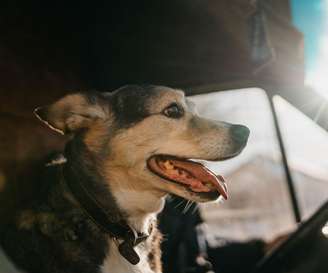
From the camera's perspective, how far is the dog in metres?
2.18

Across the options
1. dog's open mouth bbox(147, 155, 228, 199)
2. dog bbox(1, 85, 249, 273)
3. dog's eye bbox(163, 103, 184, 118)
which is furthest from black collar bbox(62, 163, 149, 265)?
dog's eye bbox(163, 103, 184, 118)

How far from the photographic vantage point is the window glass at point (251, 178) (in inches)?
110

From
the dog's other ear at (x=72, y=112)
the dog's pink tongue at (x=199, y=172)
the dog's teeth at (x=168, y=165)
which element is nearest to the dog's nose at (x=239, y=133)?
the dog's pink tongue at (x=199, y=172)

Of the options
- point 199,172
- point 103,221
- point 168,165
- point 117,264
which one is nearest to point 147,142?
point 168,165

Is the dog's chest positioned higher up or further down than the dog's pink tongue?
further down

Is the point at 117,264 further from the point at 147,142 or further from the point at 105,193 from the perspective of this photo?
the point at 147,142

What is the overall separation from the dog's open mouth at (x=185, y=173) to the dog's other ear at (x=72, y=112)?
345 millimetres

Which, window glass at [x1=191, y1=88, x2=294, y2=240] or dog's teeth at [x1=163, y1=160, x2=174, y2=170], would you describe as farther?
window glass at [x1=191, y1=88, x2=294, y2=240]

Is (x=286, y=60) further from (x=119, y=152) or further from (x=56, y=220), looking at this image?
(x=56, y=220)

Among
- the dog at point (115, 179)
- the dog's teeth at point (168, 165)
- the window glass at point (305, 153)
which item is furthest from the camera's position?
the window glass at point (305, 153)

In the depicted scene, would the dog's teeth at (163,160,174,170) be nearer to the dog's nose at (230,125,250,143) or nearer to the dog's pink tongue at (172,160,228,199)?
the dog's pink tongue at (172,160,228,199)

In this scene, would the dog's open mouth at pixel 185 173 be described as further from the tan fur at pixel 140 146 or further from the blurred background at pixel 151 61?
the blurred background at pixel 151 61

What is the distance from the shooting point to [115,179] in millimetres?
2369

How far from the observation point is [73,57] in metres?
2.59
